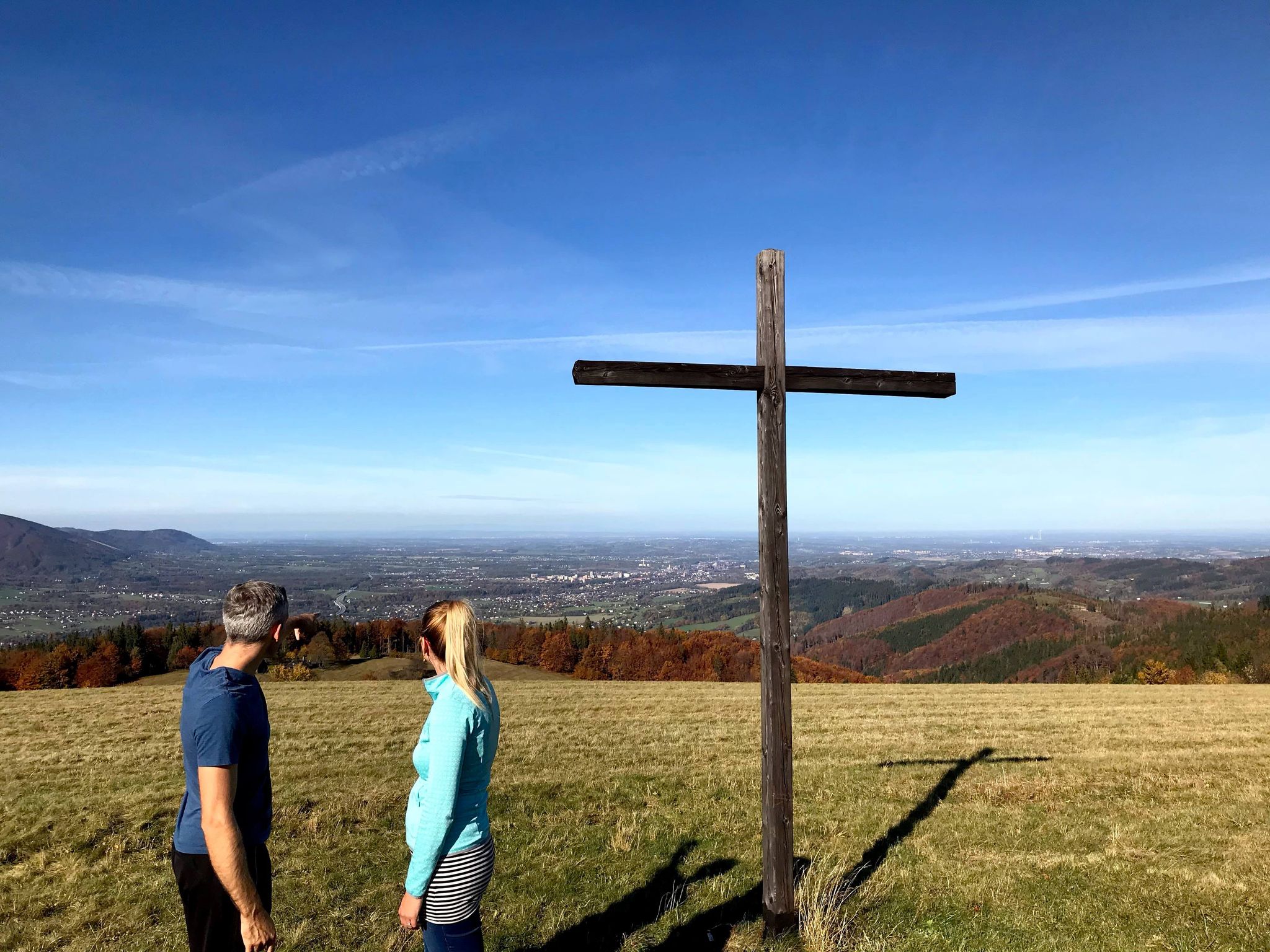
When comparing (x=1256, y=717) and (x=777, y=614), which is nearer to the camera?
(x=777, y=614)

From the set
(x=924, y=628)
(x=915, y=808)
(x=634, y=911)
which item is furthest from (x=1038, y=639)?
(x=634, y=911)

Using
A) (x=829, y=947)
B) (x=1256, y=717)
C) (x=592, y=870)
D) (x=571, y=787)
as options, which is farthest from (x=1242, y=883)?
(x=1256, y=717)

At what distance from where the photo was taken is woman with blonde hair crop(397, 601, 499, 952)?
2.78m

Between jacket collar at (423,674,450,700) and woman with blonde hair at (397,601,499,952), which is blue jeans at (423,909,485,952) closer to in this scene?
woman with blonde hair at (397,601,499,952)

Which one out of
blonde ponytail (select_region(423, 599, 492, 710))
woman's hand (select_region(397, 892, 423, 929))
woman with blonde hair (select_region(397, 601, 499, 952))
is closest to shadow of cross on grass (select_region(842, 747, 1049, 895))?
woman with blonde hair (select_region(397, 601, 499, 952))

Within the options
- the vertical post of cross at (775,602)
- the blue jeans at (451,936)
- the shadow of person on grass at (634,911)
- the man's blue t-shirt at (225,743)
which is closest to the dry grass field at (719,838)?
the shadow of person on grass at (634,911)

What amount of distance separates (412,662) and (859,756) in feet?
136

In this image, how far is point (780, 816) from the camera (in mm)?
4734

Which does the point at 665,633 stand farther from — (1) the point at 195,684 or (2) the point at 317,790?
(1) the point at 195,684

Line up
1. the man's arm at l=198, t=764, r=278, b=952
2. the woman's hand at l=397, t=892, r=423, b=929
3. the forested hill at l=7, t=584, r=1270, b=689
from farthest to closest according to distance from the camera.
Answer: the forested hill at l=7, t=584, r=1270, b=689 → the woman's hand at l=397, t=892, r=423, b=929 → the man's arm at l=198, t=764, r=278, b=952

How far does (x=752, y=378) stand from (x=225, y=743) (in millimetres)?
3718

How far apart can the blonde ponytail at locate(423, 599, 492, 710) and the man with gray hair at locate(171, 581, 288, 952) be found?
65 centimetres

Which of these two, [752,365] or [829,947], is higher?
[752,365]

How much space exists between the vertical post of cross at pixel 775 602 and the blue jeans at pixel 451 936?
2472mm
